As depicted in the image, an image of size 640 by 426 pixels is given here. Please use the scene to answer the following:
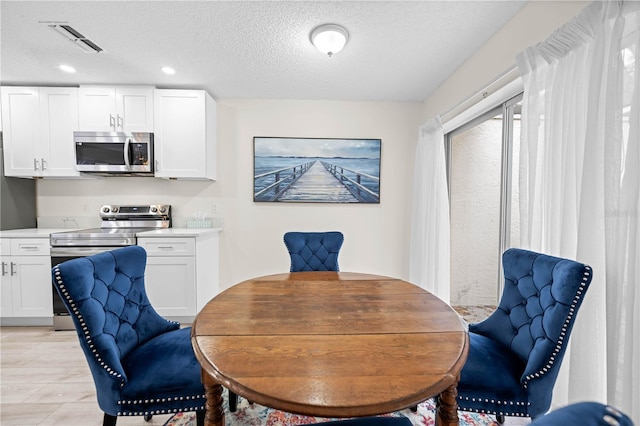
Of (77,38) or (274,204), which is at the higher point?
(77,38)

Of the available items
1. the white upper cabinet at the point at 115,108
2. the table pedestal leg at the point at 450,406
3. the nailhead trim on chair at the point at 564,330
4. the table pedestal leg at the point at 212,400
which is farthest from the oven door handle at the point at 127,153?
the nailhead trim on chair at the point at 564,330

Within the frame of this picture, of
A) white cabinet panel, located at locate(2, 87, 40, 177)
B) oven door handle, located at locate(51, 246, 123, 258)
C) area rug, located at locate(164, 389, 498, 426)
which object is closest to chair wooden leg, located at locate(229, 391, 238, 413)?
area rug, located at locate(164, 389, 498, 426)

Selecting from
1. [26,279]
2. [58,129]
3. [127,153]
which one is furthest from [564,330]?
[58,129]

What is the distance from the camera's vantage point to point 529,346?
4.14ft

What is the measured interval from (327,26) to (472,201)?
7.16 feet

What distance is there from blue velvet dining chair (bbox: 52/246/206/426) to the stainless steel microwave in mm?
1988

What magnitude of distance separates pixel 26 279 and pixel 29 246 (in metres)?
0.34

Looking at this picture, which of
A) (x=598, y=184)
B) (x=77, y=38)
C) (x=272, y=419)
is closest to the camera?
(x=598, y=184)

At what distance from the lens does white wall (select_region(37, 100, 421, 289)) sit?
11.1 ft

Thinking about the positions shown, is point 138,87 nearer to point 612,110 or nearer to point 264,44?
point 264,44

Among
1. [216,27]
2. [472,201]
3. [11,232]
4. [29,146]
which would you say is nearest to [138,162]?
[29,146]

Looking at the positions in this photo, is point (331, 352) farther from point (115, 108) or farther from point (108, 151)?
point (115, 108)

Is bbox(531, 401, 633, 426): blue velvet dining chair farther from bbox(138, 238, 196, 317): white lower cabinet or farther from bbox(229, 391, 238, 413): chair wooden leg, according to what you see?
bbox(138, 238, 196, 317): white lower cabinet

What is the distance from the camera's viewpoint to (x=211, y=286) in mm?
3279
